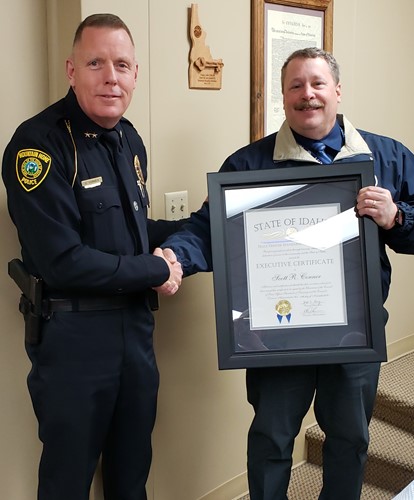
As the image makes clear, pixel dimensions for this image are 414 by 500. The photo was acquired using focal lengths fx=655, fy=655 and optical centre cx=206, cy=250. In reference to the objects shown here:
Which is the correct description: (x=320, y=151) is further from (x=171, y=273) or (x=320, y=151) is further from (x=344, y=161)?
(x=171, y=273)

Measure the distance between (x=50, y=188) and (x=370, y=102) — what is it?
190 centimetres

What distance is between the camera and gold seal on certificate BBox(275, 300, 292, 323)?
1809mm

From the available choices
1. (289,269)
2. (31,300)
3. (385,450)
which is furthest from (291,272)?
(385,450)

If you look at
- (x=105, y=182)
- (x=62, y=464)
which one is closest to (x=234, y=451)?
(x=62, y=464)

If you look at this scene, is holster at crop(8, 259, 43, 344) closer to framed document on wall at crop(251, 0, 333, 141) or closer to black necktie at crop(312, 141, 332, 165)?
black necktie at crop(312, 141, 332, 165)

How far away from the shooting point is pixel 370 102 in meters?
3.02

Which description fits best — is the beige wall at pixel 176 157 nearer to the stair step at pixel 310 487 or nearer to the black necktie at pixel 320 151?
the stair step at pixel 310 487

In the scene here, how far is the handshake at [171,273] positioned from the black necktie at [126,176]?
0.06 meters

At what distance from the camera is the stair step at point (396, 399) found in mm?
2809

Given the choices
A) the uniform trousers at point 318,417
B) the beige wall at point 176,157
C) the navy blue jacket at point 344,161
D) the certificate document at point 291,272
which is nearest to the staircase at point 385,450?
the beige wall at point 176,157

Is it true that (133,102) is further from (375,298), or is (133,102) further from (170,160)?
(375,298)

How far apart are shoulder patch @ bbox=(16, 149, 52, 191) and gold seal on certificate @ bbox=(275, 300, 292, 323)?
0.72 m

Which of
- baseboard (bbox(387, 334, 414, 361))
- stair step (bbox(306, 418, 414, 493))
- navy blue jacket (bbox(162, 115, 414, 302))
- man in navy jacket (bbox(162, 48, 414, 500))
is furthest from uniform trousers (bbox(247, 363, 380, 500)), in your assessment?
baseboard (bbox(387, 334, 414, 361))

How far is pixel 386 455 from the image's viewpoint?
264 cm
